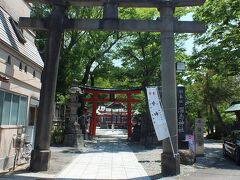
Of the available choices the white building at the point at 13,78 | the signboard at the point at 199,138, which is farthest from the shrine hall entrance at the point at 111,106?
the white building at the point at 13,78

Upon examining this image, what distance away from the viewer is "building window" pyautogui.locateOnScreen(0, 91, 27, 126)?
11031 millimetres

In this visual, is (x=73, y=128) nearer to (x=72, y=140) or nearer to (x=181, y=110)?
(x=72, y=140)

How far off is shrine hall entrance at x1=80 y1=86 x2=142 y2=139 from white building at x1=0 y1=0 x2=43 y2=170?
1458 cm

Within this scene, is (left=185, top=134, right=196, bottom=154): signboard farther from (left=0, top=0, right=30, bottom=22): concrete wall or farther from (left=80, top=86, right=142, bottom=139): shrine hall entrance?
(left=80, top=86, right=142, bottom=139): shrine hall entrance

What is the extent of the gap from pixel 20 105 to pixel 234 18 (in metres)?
15.0

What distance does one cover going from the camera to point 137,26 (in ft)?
40.2

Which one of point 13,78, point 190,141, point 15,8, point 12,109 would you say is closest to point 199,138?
point 190,141

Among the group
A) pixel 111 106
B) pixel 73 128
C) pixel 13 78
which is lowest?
pixel 73 128

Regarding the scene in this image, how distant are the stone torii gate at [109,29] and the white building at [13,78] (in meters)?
1.00

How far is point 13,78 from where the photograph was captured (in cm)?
1203

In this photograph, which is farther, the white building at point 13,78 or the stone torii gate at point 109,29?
the stone torii gate at point 109,29

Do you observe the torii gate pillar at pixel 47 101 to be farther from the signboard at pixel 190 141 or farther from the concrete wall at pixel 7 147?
the signboard at pixel 190 141

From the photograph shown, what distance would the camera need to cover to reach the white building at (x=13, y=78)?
36.4ft

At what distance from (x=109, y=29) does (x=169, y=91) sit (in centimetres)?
333
